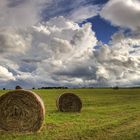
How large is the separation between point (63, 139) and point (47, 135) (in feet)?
4.74

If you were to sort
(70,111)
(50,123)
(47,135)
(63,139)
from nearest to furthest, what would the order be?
(63,139)
(47,135)
(50,123)
(70,111)

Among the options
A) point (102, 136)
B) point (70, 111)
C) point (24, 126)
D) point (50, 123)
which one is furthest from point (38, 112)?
point (70, 111)

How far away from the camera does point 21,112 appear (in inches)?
779

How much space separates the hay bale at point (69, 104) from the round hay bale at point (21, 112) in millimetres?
13064

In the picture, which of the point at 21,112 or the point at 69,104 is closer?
the point at 21,112

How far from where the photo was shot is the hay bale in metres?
32.8

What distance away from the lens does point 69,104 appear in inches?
1308

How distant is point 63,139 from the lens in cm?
1652

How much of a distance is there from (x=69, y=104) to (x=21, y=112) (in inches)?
540

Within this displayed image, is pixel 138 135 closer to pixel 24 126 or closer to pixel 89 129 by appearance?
pixel 89 129

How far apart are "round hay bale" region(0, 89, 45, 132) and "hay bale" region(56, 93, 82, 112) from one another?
13.1 metres

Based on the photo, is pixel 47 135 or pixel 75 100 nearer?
pixel 47 135

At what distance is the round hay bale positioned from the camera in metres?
19.4

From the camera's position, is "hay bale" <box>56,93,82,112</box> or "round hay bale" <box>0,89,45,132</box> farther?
"hay bale" <box>56,93,82,112</box>
